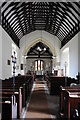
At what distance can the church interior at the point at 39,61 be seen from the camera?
5.57m

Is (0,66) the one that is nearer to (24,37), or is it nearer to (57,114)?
(57,114)

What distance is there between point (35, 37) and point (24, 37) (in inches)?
45.8

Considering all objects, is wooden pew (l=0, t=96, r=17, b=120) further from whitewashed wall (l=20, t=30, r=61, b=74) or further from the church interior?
whitewashed wall (l=20, t=30, r=61, b=74)

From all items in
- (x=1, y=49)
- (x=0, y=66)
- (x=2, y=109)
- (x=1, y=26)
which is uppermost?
(x=1, y=26)

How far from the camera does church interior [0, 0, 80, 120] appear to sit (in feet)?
18.3

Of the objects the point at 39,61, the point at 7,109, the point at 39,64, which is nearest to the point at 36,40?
the point at 39,61

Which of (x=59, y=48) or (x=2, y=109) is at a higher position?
(x=59, y=48)

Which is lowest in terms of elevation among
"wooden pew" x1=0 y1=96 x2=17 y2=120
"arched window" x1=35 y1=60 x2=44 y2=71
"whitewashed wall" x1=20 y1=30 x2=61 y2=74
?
"wooden pew" x1=0 y1=96 x2=17 y2=120

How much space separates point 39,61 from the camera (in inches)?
1232

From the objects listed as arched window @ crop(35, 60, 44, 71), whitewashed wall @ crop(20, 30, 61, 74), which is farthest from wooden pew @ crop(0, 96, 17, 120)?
arched window @ crop(35, 60, 44, 71)

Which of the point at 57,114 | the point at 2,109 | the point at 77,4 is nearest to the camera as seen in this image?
the point at 2,109

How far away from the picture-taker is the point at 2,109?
4.43 metres

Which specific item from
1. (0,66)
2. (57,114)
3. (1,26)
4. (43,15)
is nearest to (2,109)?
(57,114)

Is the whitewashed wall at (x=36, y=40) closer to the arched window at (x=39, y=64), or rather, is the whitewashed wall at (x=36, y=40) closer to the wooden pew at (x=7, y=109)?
the arched window at (x=39, y=64)
